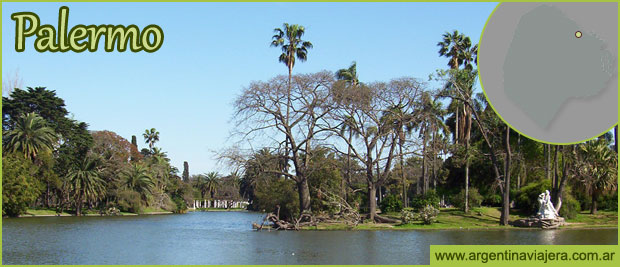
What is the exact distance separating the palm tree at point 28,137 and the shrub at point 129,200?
12018 mm

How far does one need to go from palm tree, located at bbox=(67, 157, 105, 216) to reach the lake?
3084cm

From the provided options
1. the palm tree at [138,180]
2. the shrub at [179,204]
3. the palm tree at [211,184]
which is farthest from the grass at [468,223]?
the palm tree at [211,184]

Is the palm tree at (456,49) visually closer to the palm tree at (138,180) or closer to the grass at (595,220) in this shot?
the grass at (595,220)

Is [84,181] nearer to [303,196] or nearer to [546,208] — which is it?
[303,196]

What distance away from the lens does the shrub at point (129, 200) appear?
7612cm

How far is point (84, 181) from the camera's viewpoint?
7062 cm

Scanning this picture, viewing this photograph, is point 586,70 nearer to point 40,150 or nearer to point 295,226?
point 295,226

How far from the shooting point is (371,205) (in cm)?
4528

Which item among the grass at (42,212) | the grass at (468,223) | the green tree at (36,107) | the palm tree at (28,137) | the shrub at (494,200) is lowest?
the grass at (42,212)

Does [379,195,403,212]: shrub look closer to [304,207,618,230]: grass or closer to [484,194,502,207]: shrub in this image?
[304,207,618,230]: grass

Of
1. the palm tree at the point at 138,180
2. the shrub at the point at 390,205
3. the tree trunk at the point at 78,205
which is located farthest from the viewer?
the palm tree at the point at 138,180

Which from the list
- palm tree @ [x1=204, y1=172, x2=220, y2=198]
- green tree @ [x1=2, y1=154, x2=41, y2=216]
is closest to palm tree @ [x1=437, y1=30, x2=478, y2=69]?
green tree @ [x1=2, y1=154, x2=41, y2=216]

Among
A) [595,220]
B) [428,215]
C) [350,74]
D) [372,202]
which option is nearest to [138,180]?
[350,74]

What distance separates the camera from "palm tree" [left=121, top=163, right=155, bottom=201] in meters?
77.6
